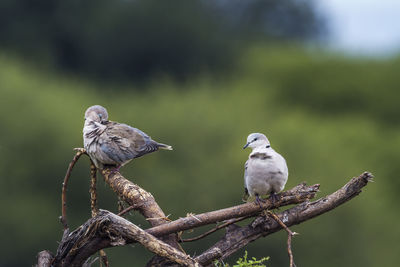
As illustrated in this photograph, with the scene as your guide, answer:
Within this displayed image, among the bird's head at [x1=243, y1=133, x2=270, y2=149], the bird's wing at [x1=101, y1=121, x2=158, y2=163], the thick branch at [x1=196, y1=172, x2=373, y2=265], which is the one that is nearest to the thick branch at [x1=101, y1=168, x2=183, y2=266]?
the thick branch at [x1=196, y1=172, x2=373, y2=265]

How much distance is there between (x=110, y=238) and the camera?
12.2 ft

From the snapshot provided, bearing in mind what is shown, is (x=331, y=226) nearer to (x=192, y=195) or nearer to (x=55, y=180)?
(x=192, y=195)

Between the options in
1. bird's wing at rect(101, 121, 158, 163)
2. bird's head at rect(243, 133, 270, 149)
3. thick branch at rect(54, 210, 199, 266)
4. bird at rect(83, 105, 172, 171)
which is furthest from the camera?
bird's wing at rect(101, 121, 158, 163)

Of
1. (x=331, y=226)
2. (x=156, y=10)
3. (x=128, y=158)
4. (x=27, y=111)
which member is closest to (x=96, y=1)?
(x=156, y=10)

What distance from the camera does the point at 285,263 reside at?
23438mm

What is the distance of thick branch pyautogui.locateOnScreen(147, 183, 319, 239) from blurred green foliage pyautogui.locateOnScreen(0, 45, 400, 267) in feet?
49.1

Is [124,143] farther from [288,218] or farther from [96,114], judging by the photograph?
[288,218]

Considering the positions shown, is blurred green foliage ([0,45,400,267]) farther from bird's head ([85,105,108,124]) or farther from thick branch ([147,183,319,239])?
thick branch ([147,183,319,239])

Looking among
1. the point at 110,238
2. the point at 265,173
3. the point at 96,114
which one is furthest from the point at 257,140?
the point at 110,238

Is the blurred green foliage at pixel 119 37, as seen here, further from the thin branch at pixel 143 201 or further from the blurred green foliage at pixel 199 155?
the thin branch at pixel 143 201

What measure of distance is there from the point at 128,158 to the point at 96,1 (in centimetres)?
3812

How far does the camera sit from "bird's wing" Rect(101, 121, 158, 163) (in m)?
5.80

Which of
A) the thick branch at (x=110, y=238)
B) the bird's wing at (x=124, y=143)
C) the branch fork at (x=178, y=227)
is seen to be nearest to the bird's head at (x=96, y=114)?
the bird's wing at (x=124, y=143)

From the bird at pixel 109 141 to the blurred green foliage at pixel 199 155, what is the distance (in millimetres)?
12947
